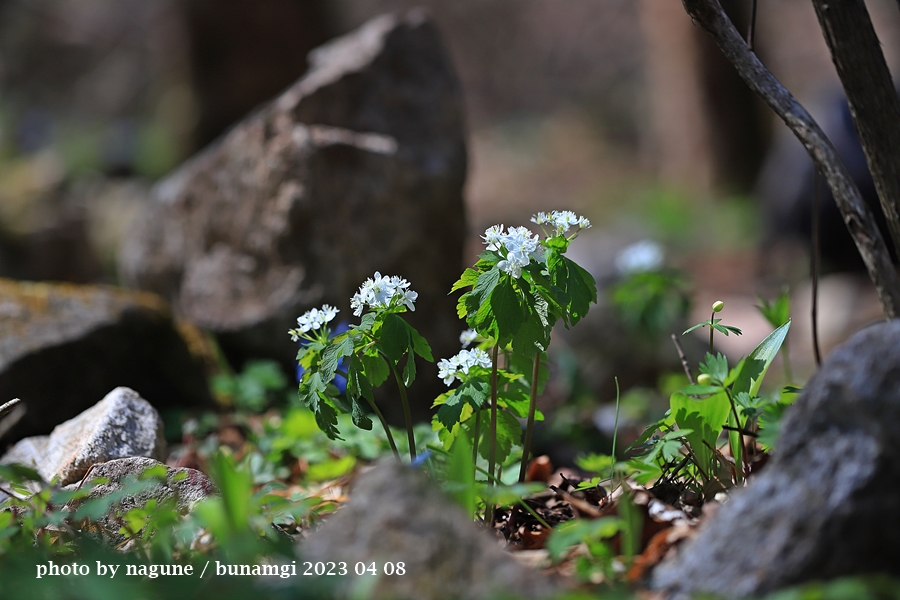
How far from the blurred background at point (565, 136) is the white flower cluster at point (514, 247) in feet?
6.16

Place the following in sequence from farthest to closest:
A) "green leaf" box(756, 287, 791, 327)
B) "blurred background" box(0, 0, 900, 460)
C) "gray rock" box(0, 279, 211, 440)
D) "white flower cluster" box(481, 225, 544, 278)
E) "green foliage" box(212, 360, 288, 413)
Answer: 1. "blurred background" box(0, 0, 900, 460)
2. "green foliage" box(212, 360, 288, 413)
3. "gray rock" box(0, 279, 211, 440)
4. "green leaf" box(756, 287, 791, 327)
5. "white flower cluster" box(481, 225, 544, 278)

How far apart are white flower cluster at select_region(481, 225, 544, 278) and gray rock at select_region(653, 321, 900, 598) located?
1.85 feet

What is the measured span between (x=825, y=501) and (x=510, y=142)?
546 inches

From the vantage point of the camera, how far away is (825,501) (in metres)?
1.20

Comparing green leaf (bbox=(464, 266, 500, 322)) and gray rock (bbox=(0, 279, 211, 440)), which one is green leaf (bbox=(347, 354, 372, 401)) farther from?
gray rock (bbox=(0, 279, 211, 440))

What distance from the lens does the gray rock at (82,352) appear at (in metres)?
2.72

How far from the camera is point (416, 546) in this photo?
1.23 meters

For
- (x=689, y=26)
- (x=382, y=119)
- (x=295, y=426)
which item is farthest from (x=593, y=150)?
(x=295, y=426)

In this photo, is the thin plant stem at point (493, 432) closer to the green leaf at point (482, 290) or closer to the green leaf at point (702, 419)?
the green leaf at point (482, 290)

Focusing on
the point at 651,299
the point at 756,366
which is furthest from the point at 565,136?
the point at 756,366

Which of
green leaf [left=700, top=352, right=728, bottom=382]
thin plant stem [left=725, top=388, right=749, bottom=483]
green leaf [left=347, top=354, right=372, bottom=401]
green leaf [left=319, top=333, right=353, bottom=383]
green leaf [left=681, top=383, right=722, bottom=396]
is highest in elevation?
green leaf [left=319, top=333, right=353, bottom=383]

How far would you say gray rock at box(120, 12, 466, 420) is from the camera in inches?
130

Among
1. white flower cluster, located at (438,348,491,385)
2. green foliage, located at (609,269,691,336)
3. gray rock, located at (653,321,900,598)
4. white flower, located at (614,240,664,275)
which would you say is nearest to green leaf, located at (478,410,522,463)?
white flower cluster, located at (438,348,491,385)

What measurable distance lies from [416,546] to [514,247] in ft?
2.02
